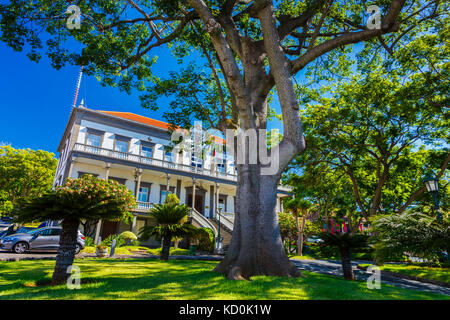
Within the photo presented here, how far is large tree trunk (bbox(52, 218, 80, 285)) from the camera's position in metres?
4.78

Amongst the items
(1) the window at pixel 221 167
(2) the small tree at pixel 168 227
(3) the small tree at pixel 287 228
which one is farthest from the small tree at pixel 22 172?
(3) the small tree at pixel 287 228

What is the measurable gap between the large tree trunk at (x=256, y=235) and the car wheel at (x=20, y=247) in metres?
11.7

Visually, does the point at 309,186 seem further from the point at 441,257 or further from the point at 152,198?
the point at 152,198

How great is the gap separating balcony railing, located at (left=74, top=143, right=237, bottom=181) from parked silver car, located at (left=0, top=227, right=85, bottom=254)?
8647 mm

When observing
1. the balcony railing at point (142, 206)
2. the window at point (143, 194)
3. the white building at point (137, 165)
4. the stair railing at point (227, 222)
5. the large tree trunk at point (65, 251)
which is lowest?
the large tree trunk at point (65, 251)

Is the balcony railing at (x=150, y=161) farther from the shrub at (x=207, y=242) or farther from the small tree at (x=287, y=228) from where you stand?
the shrub at (x=207, y=242)

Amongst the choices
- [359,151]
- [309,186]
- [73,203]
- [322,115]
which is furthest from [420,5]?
[73,203]

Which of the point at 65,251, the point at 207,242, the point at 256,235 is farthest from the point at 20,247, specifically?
the point at 256,235

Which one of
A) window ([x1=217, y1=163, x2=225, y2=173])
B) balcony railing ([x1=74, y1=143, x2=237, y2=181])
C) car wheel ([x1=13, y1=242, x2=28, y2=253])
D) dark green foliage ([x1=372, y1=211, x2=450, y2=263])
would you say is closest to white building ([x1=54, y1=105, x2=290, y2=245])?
balcony railing ([x1=74, y1=143, x2=237, y2=181])

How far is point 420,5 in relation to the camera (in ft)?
28.9

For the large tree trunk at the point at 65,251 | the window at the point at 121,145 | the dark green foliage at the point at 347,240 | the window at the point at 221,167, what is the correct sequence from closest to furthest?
the large tree trunk at the point at 65,251 < the dark green foliage at the point at 347,240 < the window at the point at 121,145 < the window at the point at 221,167

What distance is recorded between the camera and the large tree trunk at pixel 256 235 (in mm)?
5852

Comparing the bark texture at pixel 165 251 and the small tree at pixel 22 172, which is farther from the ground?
the small tree at pixel 22 172

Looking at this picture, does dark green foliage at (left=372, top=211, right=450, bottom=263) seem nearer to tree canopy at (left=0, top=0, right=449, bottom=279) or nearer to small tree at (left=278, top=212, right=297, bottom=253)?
tree canopy at (left=0, top=0, right=449, bottom=279)
